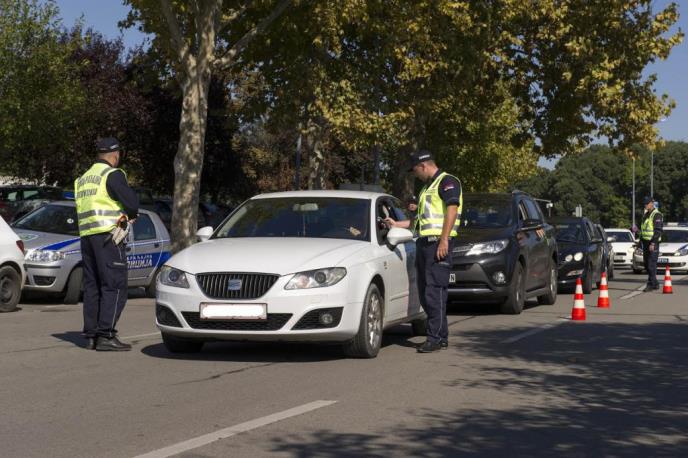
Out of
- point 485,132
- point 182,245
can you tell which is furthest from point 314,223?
point 485,132

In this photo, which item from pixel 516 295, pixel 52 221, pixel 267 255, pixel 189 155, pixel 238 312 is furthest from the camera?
pixel 189 155

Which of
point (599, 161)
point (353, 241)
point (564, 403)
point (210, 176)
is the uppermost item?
point (599, 161)

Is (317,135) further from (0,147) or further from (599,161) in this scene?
(599,161)

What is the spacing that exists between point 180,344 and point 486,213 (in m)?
7.99

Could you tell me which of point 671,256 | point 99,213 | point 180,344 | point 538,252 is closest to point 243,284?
point 180,344

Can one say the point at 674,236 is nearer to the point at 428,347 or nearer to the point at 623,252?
the point at 623,252

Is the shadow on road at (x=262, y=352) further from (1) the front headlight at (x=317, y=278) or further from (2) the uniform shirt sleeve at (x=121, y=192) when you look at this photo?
(2) the uniform shirt sleeve at (x=121, y=192)

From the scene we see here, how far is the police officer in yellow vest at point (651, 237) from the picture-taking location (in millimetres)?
24469

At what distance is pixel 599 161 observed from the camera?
14575 centimetres

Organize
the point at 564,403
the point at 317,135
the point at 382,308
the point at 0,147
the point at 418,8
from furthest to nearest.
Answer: the point at 0,147, the point at 317,135, the point at 418,8, the point at 382,308, the point at 564,403

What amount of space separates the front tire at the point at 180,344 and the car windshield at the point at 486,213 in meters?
7.42

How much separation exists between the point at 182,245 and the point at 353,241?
1572 cm

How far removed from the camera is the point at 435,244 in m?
11.5

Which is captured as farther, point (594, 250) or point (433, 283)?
point (594, 250)
